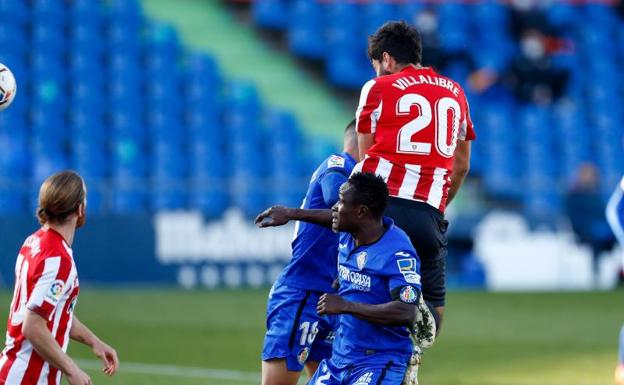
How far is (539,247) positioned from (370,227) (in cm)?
1358

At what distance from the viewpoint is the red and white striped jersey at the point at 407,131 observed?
6.35 meters

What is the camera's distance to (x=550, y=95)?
23953mm

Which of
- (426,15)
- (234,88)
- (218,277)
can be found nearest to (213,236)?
(218,277)

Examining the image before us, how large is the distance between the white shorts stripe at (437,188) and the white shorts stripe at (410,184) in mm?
104

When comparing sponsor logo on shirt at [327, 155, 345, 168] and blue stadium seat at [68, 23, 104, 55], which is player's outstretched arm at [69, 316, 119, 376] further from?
blue stadium seat at [68, 23, 104, 55]

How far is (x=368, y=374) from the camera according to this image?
18.8 feet

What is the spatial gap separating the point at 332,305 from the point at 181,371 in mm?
5232

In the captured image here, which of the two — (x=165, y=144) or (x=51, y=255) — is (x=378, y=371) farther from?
(x=165, y=144)

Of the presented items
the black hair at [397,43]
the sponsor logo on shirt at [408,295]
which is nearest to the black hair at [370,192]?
the sponsor logo on shirt at [408,295]

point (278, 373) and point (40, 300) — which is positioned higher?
point (40, 300)

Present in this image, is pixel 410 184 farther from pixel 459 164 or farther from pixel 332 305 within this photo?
pixel 332 305

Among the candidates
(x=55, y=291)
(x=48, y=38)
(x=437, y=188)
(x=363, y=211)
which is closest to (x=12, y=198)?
(x=48, y=38)

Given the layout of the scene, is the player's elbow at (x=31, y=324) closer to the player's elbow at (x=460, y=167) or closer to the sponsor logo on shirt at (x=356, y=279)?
the sponsor logo on shirt at (x=356, y=279)

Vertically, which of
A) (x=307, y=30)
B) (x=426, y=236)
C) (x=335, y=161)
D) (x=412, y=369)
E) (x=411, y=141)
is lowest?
(x=412, y=369)
